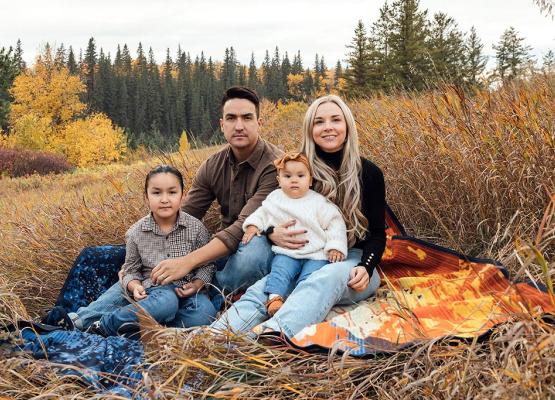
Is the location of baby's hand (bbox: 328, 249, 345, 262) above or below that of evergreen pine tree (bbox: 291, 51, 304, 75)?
below

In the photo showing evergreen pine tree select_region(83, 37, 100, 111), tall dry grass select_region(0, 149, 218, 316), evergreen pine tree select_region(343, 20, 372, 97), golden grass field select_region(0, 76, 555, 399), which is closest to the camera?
golden grass field select_region(0, 76, 555, 399)

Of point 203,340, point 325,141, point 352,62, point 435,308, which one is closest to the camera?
point 203,340

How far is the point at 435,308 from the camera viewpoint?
8.75ft

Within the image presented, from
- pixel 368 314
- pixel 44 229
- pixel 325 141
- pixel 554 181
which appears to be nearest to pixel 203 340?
pixel 368 314

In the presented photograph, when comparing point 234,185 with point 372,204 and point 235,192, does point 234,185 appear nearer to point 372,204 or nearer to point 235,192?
point 235,192

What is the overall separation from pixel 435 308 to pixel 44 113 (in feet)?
134

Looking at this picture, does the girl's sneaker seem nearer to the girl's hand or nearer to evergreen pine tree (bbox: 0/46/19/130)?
the girl's hand

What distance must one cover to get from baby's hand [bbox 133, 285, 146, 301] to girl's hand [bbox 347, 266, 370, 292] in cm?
119

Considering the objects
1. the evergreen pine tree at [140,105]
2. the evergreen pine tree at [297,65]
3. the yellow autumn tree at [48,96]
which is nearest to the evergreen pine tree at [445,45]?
the yellow autumn tree at [48,96]

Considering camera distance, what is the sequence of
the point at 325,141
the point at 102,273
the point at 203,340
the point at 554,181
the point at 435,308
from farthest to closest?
the point at 102,273 → the point at 325,141 → the point at 554,181 → the point at 435,308 → the point at 203,340

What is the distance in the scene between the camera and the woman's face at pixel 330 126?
3.16 metres

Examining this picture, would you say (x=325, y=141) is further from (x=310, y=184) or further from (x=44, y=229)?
(x=44, y=229)

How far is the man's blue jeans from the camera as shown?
2.86 metres

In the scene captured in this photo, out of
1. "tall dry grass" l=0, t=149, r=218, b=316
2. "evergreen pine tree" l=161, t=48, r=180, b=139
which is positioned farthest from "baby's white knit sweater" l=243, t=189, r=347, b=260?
"evergreen pine tree" l=161, t=48, r=180, b=139
